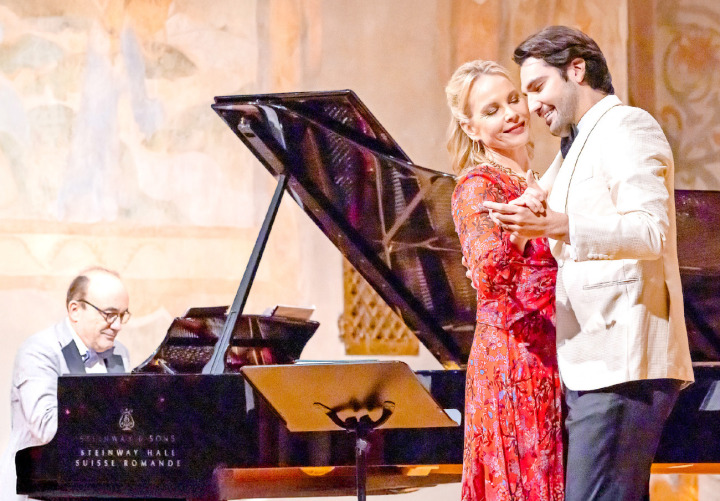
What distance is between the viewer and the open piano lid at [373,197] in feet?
9.02

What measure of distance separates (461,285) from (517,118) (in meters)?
0.99

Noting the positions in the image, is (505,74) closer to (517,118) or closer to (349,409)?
(517,118)

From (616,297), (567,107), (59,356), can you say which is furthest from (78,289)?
(616,297)

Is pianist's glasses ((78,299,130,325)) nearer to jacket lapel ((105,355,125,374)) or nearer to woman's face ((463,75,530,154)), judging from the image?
jacket lapel ((105,355,125,374))

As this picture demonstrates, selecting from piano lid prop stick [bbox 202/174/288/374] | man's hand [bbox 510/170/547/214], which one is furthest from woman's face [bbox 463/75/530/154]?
piano lid prop stick [bbox 202/174/288/374]

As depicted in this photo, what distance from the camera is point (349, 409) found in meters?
2.29

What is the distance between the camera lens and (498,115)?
2113 mm

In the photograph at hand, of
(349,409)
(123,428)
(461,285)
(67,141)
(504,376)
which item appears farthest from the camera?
(67,141)

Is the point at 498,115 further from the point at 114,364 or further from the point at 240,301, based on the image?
the point at 114,364

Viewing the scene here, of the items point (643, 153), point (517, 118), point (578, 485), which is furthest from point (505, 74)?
point (578, 485)

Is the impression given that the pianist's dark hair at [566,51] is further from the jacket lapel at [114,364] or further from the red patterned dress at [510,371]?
the jacket lapel at [114,364]

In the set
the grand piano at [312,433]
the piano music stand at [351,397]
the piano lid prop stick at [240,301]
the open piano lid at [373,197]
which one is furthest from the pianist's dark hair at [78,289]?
the piano music stand at [351,397]

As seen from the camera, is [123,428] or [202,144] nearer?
[123,428]

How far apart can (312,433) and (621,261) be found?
1.34 metres
